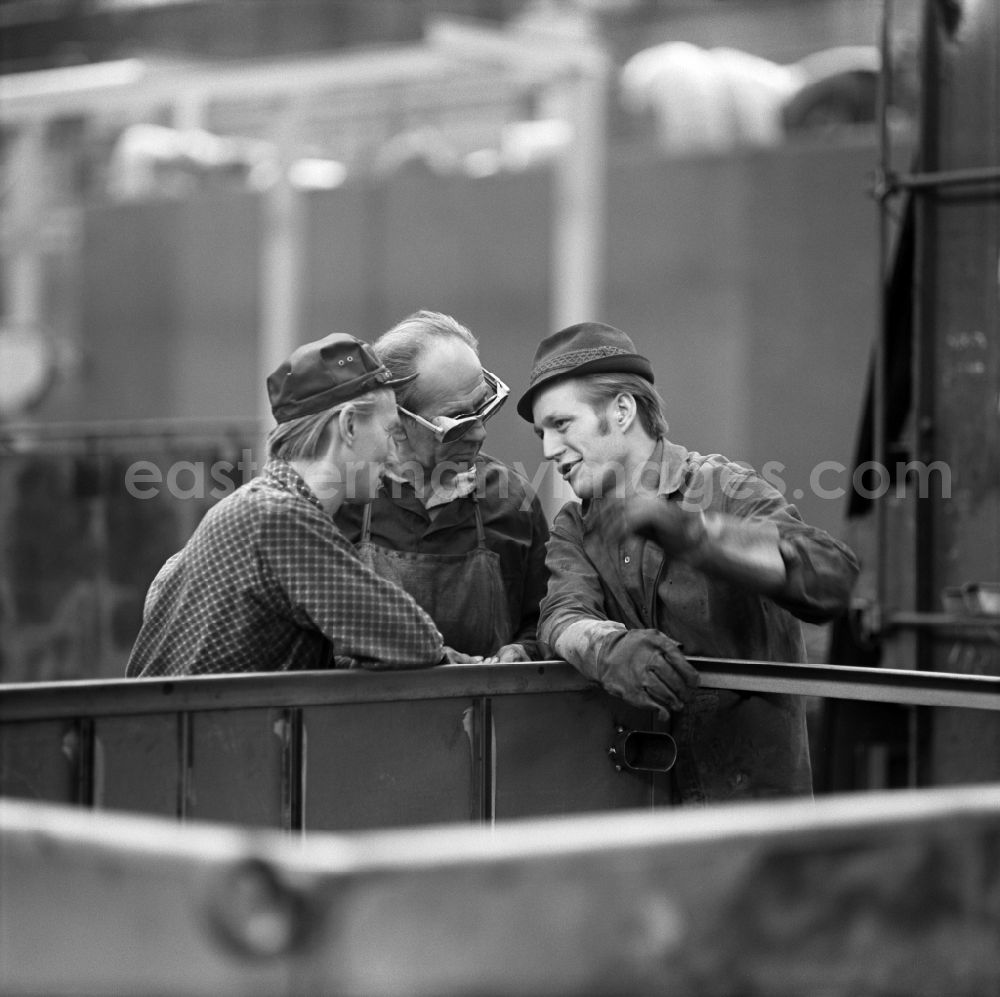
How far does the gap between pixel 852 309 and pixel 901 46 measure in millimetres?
1729

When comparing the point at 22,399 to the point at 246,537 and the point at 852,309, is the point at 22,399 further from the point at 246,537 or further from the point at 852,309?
the point at 246,537

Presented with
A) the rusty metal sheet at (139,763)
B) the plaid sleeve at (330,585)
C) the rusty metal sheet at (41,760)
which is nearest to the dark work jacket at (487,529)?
the plaid sleeve at (330,585)

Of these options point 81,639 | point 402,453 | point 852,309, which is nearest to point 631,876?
point 402,453

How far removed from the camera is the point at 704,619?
340 cm

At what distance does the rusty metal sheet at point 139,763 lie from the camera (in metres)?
2.86

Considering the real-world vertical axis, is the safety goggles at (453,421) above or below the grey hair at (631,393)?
below

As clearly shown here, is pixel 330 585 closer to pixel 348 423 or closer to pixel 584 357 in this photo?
pixel 348 423

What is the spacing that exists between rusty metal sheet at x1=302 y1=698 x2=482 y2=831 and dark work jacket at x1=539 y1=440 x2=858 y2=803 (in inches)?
11.9

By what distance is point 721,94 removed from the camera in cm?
1220

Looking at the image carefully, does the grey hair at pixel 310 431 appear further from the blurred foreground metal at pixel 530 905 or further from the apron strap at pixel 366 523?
the blurred foreground metal at pixel 530 905

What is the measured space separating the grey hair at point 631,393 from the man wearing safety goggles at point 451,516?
38 cm

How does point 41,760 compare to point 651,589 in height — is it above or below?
below

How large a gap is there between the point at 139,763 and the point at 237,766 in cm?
19

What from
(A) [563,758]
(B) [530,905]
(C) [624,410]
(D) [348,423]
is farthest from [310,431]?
(B) [530,905]
